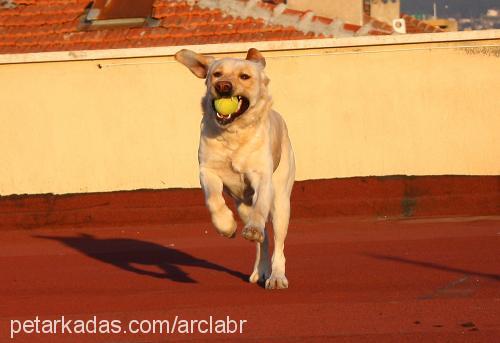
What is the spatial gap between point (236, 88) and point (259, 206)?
964 mm

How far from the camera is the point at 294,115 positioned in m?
22.0

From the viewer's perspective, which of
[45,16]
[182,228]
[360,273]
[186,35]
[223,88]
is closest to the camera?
[223,88]

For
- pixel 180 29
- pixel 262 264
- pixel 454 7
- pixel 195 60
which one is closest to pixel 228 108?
pixel 195 60

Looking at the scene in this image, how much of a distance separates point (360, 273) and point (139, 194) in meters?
9.29

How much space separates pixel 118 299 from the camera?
11.6 meters

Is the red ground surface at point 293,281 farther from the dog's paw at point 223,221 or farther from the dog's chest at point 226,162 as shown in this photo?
the dog's chest at point 226,162

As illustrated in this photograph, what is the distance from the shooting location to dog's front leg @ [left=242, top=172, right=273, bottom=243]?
1064 cm

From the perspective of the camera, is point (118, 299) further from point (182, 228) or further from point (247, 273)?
point (182, 228)

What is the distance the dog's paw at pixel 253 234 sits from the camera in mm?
10609

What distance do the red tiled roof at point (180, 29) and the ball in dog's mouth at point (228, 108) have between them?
13.0m

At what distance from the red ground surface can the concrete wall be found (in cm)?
171

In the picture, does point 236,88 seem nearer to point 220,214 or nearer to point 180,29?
point 220,214

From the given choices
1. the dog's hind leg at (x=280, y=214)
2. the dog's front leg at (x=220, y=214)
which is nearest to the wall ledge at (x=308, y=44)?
the dog's hind leg at (x=280, y=214)

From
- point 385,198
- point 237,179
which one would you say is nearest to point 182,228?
point 385,198
